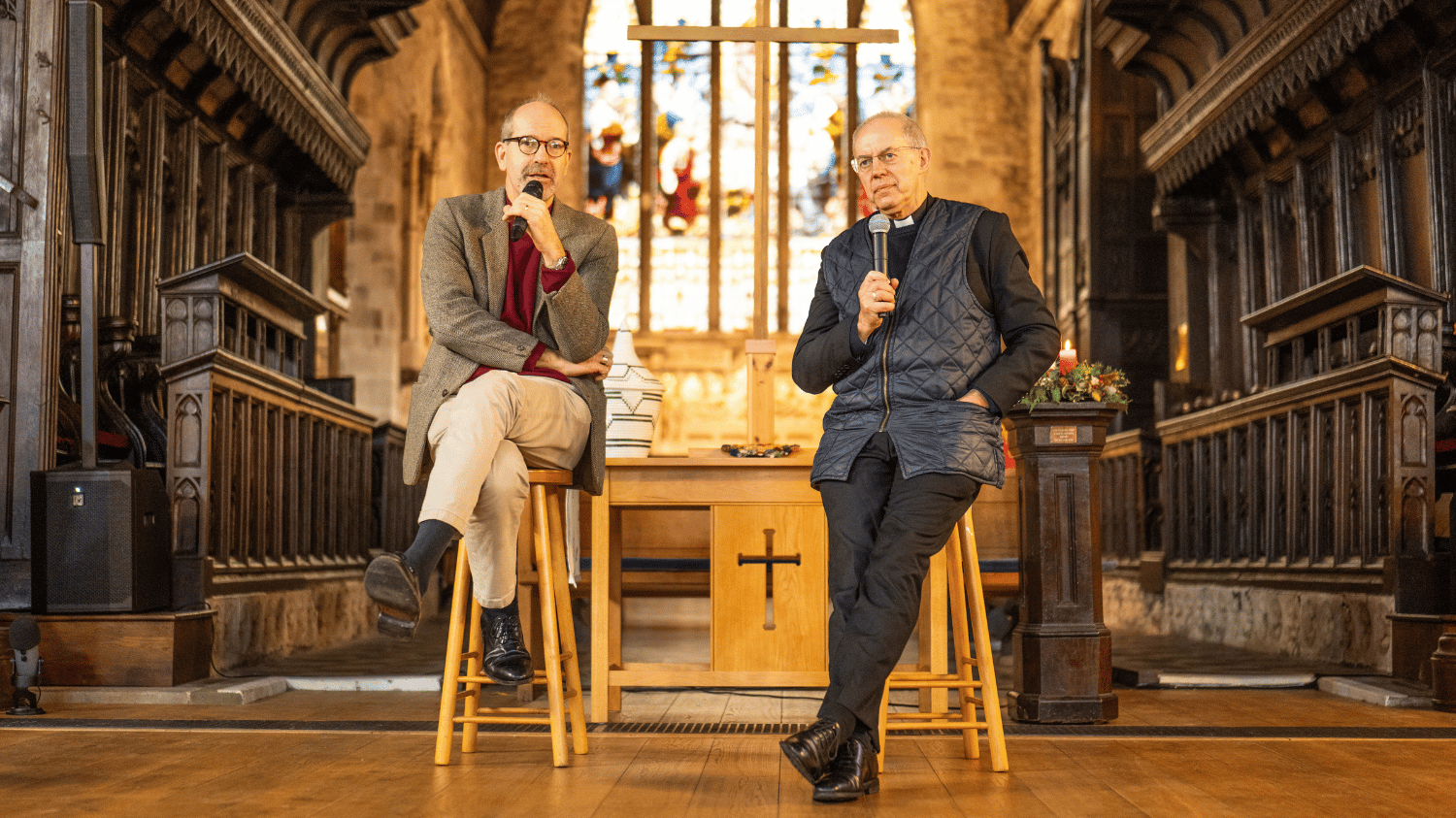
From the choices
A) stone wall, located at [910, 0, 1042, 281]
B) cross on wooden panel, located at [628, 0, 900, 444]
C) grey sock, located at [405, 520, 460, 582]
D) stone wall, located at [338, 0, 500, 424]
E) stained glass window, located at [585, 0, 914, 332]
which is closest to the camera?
grey sock, located at [405, 520, 460, 582]

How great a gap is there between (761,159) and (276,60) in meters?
3.86

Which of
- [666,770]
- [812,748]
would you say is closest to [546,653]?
[666,770]

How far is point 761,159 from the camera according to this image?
162 inches

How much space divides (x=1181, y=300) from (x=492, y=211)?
7432 mm

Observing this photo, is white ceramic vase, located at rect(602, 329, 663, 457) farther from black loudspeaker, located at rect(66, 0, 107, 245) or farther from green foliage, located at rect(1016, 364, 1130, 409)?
black loudspeaker, located at rect(66, 0, 107, 245)

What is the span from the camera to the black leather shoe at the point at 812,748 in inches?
94.4

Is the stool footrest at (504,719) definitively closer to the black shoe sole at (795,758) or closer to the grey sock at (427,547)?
the grey sock at (427,547)

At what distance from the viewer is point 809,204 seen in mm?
16484

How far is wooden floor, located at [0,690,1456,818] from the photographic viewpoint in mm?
2400

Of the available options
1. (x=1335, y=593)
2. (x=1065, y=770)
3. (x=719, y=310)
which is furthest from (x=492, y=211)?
(x=719, y=310)

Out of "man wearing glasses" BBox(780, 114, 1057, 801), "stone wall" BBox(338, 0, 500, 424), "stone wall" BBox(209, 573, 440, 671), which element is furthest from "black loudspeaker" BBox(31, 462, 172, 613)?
"stone wall" BBox(338, 0, 500, 424)

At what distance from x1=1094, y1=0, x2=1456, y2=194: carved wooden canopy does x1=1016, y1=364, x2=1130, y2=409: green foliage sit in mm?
3033

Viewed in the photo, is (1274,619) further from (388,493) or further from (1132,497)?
(388,493)

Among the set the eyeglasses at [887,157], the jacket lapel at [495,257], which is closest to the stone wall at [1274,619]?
the eyeglasses at [887,157]
